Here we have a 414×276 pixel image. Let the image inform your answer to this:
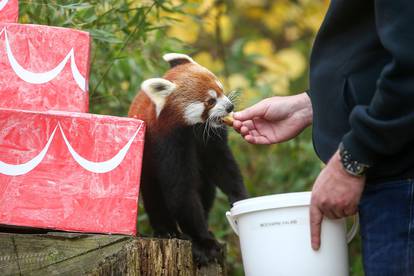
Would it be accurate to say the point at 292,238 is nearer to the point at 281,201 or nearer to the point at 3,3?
the point at 281,201

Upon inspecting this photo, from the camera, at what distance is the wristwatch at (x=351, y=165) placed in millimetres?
1427

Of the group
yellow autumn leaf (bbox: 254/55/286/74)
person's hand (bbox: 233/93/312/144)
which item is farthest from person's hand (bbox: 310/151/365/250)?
yellow autumn leaf (bbox: 254/55/286/74)

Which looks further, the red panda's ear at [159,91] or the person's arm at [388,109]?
the red panda's ear at [159,91]

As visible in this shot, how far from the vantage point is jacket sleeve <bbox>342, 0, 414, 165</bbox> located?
1.33 meters

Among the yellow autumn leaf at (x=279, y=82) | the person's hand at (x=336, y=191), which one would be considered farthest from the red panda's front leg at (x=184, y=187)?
the yellow autumn leaf at (x=279, y=82)

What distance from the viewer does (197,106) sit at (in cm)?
233

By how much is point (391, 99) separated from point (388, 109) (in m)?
0.03

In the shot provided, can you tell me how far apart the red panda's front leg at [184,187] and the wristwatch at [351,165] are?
34.5 inches

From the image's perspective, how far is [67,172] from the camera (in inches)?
74.9

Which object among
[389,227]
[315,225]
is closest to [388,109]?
[389,227]

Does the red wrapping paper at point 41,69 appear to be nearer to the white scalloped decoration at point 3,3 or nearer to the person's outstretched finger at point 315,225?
the white scalloped decoration at point 3,3

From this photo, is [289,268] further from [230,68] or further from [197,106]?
[230,68]

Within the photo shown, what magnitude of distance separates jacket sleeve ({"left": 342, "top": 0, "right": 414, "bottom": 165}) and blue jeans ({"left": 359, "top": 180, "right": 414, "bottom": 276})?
0.31 feet

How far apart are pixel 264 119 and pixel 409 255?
0.80 meters
